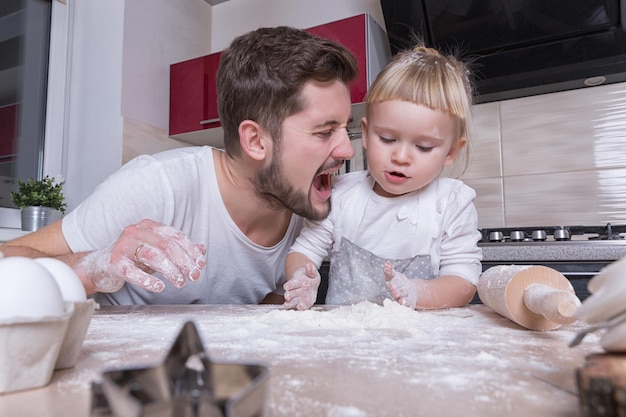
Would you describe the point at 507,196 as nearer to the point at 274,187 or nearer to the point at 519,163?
the point at 519,163

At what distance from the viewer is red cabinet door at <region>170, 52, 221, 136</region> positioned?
256 centimetres

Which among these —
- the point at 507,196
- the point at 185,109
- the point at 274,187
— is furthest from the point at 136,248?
the point at 185,109

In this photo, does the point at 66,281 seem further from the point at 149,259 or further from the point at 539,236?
the point at 539,236

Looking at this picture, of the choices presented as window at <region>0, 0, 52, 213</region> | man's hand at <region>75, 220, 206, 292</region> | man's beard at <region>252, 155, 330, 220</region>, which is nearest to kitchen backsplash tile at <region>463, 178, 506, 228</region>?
man's beard at <region>252, 155, 330, 220</region>

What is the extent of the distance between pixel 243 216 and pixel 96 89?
1526 mm

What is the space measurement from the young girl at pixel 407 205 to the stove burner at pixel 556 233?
2.00 ft

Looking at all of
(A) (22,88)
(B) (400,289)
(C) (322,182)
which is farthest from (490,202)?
(A) (22,88)

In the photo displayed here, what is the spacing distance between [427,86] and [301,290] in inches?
22.0

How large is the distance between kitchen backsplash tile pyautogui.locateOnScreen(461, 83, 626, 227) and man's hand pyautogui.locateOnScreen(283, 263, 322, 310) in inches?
55.4

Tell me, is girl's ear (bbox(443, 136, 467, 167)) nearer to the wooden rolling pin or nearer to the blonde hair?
the blonde hair

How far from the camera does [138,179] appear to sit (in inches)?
48.0

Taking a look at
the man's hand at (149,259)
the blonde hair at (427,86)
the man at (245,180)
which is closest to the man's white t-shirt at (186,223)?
the man at (245,180)

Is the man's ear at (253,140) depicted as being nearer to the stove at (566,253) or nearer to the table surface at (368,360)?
the table surface at (368,360)

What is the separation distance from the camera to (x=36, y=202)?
2.13m
